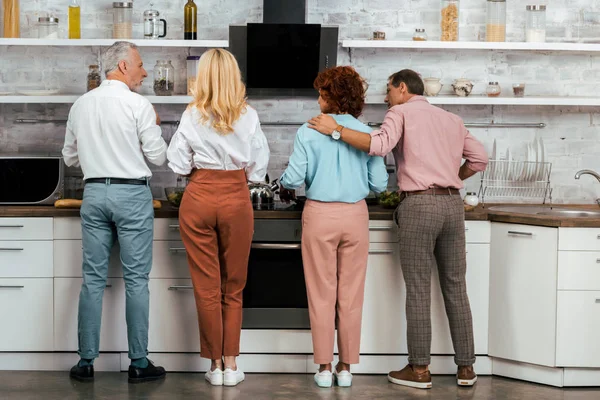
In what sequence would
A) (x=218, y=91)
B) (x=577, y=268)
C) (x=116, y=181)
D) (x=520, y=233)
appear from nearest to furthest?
(x=218, y=91) < (x=116, y=181) < (x=577, y=268) < (x=520, y=233)

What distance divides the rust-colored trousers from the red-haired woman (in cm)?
27

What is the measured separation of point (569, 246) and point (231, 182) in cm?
168

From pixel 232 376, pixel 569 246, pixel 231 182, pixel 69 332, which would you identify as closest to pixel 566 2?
pixel 569 246

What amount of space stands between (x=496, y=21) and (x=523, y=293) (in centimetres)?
166

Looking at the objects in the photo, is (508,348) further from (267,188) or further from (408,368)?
(267,188)

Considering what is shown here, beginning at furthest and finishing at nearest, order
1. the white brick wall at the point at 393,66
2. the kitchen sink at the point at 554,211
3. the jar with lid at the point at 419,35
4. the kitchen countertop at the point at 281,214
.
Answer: the white brick wall at the point at 393,66 < the jar with lid at the point at 419,35 < the kitchen sink at the point at 554,211 < the kitchen countertop at the point at 281,214

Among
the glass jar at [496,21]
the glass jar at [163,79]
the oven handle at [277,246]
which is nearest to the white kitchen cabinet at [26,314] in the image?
the oven handle at [277,246]

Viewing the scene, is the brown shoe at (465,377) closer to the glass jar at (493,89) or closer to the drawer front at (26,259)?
the glass jar at (493,89)

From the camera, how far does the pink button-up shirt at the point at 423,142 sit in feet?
14.6

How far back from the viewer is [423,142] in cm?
445

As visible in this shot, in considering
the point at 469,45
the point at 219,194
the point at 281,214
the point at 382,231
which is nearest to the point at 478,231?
the point at 382,231

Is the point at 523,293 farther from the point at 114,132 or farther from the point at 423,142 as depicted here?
the point at 114,132

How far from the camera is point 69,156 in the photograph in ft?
15.3

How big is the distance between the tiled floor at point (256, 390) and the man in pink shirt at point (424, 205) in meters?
0.11
